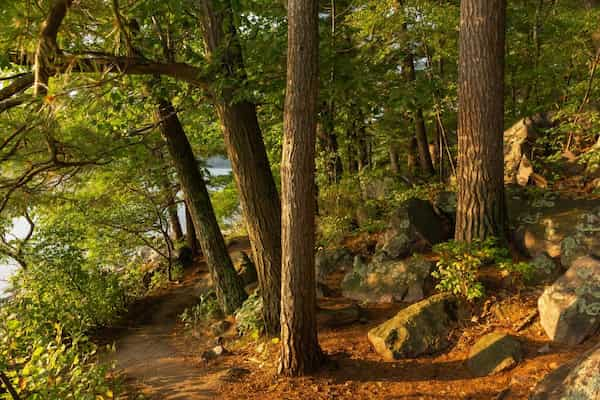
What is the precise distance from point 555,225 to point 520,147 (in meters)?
3.35

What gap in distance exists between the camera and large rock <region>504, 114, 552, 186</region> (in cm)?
814

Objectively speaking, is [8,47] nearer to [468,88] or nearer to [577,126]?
[468,88]

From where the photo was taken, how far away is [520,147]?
339 inches

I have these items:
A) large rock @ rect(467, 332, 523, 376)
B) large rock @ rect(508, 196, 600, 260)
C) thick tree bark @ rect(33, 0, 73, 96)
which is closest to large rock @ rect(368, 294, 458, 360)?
large rock @ rect(467, 332, 523, 376)

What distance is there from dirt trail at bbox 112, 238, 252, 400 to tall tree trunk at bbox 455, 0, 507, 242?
14.1 feet

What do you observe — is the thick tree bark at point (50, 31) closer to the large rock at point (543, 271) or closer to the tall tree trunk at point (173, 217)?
the large rock at point (543, 271)

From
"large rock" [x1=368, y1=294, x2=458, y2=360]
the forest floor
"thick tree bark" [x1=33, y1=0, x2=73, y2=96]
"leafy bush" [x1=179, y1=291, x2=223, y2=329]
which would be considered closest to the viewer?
"thick tree bark" [x1=33, y1=0, x2=73, y2=96]

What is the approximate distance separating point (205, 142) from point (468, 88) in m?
8.05

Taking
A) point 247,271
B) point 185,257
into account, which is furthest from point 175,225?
point 247,271

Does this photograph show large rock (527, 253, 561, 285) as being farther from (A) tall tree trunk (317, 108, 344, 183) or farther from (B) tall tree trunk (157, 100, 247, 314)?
(A) tall tree trunk (317, 108, 344, 183)

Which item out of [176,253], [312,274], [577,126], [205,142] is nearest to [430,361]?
[312,274]

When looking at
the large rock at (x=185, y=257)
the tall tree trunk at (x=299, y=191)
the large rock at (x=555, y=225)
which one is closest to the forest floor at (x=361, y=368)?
the tall tree trunk at (x=299, y=191)

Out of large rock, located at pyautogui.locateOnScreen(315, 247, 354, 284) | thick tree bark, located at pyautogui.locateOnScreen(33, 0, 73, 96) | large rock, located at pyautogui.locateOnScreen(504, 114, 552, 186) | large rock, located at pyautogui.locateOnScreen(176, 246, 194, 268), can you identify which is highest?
thick tree bark, located at pyautogui.locateOnScreen(33, 0, 73, 96)

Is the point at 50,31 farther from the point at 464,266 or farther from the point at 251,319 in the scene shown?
the point at 464,266
